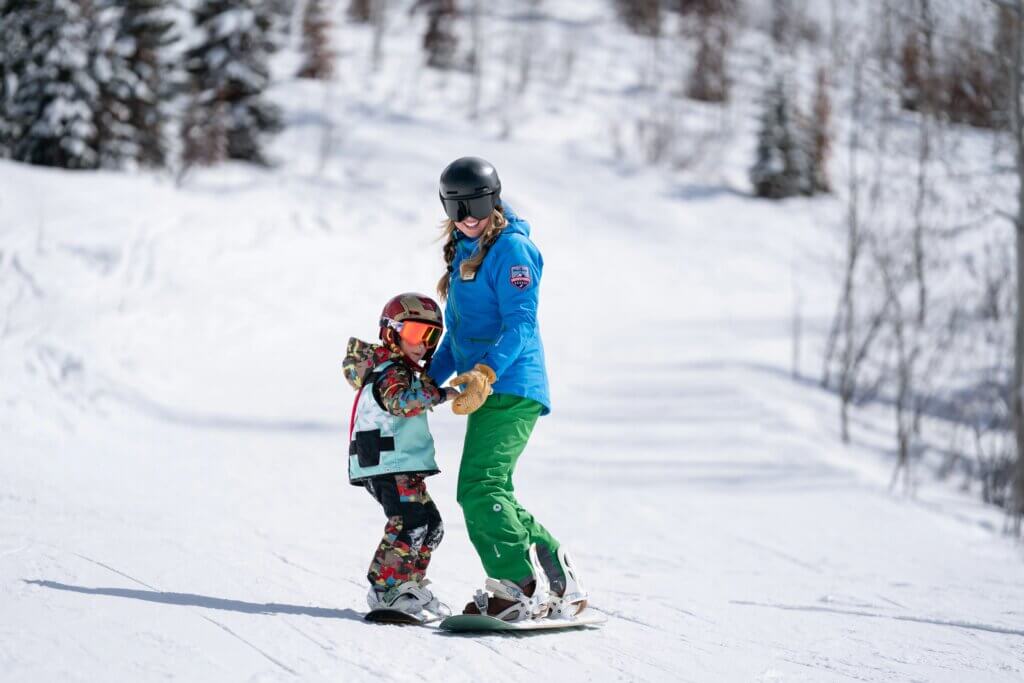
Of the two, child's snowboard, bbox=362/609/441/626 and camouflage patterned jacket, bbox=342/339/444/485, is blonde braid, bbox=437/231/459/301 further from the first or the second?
child's snowboard, bbox=362/609/441/626

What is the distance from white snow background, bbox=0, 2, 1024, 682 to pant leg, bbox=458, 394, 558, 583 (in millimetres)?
304

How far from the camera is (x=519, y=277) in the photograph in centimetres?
376

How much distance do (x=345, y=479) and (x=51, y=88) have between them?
47.1 ft

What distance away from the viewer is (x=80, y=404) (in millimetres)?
8781

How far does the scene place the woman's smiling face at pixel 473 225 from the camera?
3.89m

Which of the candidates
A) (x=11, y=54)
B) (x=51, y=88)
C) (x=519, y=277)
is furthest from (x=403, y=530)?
(x=11, y=54)

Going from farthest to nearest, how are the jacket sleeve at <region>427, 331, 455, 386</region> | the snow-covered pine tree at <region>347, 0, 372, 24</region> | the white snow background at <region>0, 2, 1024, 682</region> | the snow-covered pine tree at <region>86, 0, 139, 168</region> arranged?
the snow-covered pine tree at <region>347, 0, 372, 24</region> → the snow-covered pine tree at <region>86, 0, 139, 168</region> → the jacket sleeve at <region>427, 331, 455, 386</region> → the white snow background at <region>0, 2, 1024, 682</region>

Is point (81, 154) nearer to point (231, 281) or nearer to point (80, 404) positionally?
point (231, 281)

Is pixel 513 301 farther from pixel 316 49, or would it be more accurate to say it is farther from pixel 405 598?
pixel 316 49

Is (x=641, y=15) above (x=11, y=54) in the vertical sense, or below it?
above

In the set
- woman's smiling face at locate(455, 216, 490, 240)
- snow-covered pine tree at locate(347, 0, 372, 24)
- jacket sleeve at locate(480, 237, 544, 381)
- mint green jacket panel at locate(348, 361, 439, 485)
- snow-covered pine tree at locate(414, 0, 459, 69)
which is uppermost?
snow-covered pine tree at locate(347, 0, 372, 24)

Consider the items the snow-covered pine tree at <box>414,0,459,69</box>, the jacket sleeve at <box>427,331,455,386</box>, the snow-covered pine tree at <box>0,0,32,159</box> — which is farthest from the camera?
the snow-covered pine tree at <box>414,0,459,69</box>

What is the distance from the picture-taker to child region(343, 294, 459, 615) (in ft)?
12.1

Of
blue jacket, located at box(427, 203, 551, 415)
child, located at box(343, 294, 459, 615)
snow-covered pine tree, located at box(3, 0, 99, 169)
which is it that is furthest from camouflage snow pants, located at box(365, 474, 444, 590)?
snow-covered pine tree, located at box(3, 0, 99, 169)
